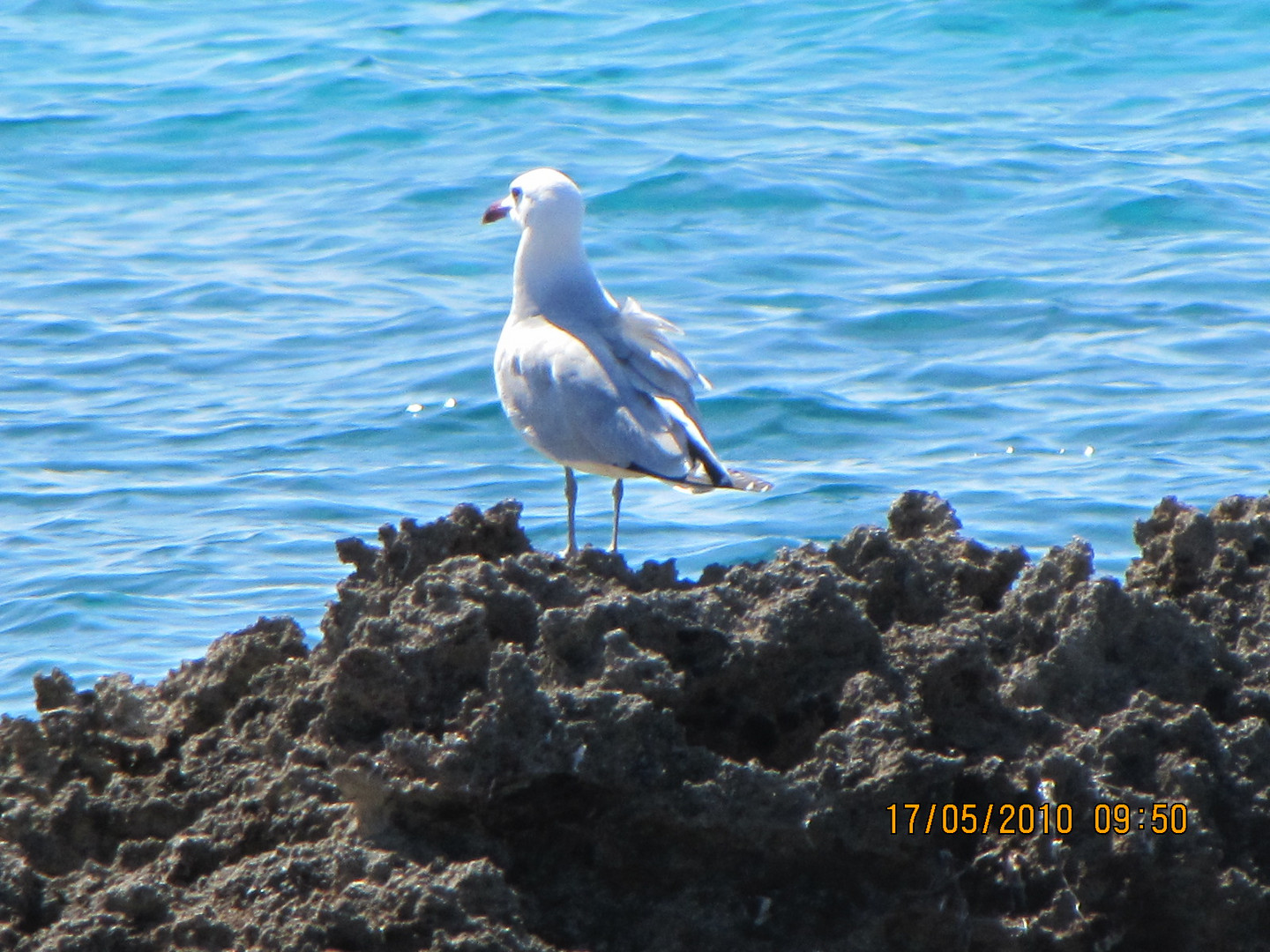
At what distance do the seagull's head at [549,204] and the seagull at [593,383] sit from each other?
0.07 feet

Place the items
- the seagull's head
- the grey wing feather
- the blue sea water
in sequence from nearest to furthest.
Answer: the grey wing feather
the seagull's head
the blue sea water

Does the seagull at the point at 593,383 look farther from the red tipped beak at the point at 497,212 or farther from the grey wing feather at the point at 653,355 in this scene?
the red tipped beak at the point at 497,212

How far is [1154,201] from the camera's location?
37.3 feet

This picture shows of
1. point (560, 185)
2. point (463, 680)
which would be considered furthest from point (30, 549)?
point (463, 680)

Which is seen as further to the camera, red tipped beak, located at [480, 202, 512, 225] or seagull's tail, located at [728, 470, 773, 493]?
red tipped beak, located at [480, 202, 512, 225]

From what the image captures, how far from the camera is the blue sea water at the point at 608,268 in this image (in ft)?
23.6

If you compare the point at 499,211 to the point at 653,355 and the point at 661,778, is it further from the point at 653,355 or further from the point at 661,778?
the point at 661,778

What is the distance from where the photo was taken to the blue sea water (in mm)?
7191

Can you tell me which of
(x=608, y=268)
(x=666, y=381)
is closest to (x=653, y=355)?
(x=666, y=381)

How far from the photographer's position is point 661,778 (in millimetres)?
2631

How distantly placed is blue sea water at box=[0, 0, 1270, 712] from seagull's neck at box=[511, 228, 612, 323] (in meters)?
1.00

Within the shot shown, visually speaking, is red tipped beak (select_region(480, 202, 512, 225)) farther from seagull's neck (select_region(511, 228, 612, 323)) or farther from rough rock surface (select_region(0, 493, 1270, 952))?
rough rock surface (select_region(0, 493, 1270, 952))
